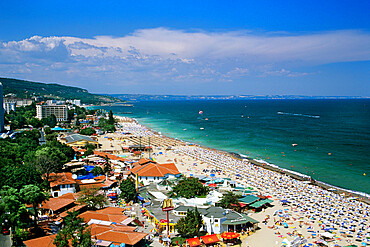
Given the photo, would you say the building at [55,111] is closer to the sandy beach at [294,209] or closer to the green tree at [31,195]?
the sandy beach at [294,209]

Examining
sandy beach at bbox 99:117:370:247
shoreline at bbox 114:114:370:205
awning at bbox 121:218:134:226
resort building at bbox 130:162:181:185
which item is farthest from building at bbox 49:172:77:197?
shoreline at bbox 114:114:370:205

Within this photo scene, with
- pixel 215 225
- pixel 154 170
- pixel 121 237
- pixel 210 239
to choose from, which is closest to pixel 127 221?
pixel 121 237

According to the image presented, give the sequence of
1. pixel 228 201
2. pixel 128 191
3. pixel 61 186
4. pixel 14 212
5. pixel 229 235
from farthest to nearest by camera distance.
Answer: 1. pixel 61 186
2. pixel 128 191
3. pixel 228 201
4. pixel 229 235
5. pixel 14 212

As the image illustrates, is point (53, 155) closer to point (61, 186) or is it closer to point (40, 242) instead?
point (61, 186)

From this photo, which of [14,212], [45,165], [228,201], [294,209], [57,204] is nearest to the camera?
[14,212]

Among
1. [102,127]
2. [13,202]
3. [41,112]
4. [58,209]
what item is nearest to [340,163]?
[58,209]

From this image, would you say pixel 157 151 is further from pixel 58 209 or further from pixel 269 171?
pixel 58 209

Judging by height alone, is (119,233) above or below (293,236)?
above

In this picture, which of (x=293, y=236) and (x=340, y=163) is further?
(x=340, y=163)
